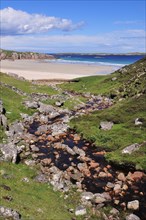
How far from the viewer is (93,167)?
3966 cm

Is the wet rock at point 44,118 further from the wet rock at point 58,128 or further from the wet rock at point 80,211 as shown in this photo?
the wet rock at point 80,211

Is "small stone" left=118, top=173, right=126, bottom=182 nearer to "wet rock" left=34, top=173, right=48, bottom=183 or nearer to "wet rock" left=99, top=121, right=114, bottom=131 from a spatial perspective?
"wet rock" left=34, top=173, right=48, bottom=183

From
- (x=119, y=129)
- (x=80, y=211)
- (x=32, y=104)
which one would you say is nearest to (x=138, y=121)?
(x=119, y=129)

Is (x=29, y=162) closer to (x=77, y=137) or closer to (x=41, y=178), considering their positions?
(x=41, y=178)

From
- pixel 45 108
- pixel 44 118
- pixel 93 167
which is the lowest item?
pixel 93 167

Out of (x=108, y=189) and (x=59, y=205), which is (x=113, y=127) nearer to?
(x=108, y=189)

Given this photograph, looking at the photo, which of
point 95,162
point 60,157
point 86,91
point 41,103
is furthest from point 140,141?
point 86,91

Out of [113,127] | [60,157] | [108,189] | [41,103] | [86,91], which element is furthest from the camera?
[86,91]

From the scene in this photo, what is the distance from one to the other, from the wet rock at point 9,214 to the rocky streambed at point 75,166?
305 inches

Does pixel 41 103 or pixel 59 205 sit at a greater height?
pixel 41 103

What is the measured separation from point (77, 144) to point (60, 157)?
6.21 meters

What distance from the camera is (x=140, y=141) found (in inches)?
1775

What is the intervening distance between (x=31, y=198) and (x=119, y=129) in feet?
80.7

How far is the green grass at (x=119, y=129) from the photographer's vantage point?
42.0 meters
